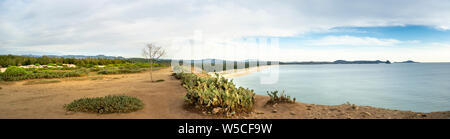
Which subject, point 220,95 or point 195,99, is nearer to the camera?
point 220,95

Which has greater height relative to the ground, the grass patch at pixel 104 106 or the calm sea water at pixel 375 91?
the grass patch at pixel 104 106

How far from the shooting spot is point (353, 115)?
16.9 feet

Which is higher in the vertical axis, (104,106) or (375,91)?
(104,106)

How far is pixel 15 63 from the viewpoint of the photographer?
99.0 feet

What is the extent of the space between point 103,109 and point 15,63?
3709 centimetres

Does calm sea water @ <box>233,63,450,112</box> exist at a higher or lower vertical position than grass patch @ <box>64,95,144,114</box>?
lower

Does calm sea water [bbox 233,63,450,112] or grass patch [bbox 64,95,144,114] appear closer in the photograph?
grass patch [bbox 64,95,144,114]

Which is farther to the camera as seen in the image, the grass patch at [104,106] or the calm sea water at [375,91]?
the calm sea water at [375,91]

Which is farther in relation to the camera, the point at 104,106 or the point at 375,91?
the point at 375,91
